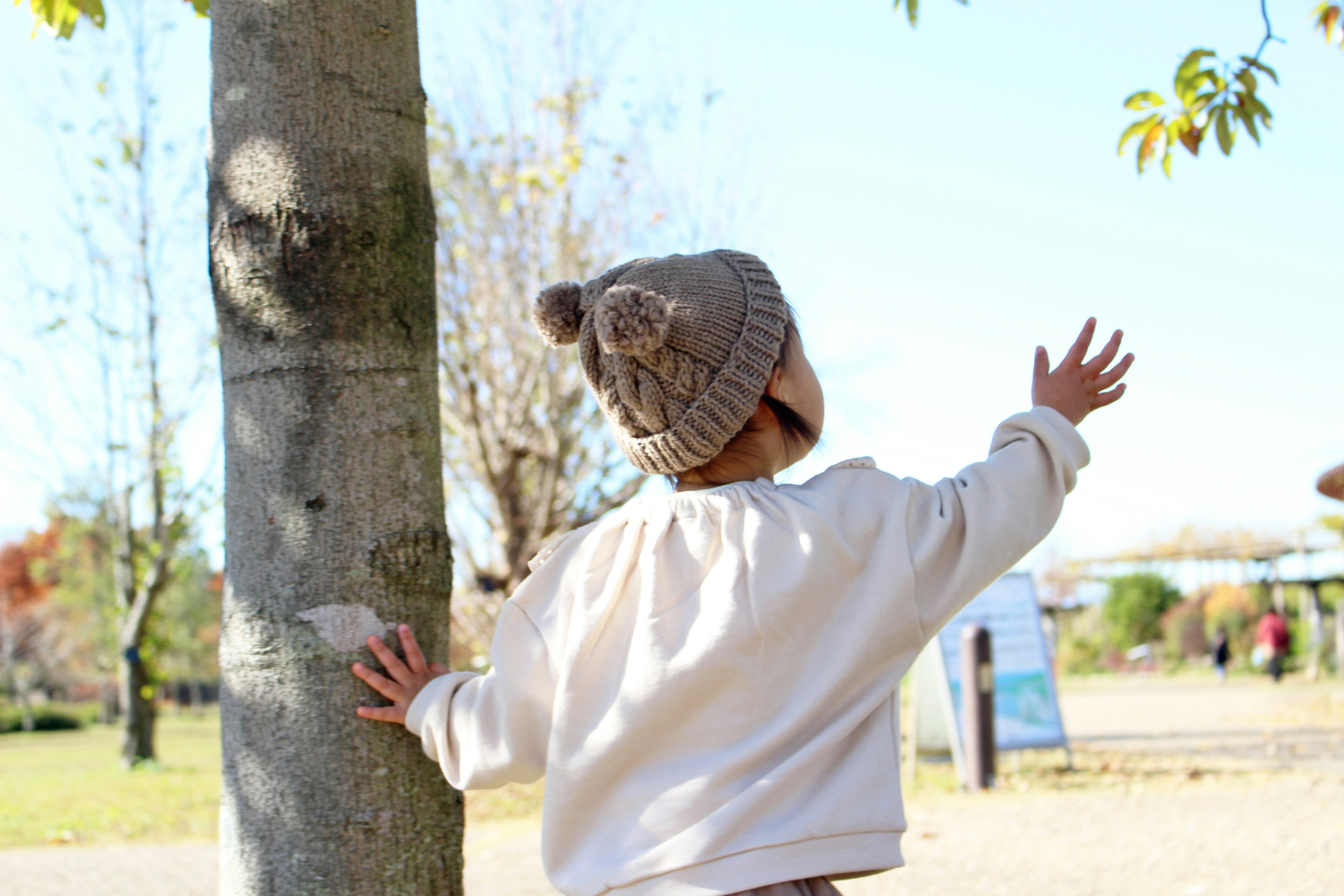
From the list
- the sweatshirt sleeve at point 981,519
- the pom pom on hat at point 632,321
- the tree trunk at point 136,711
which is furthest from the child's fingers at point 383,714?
the tree trunk at point 136,711

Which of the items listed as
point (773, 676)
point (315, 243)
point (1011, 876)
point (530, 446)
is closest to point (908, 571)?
point (773, 676)

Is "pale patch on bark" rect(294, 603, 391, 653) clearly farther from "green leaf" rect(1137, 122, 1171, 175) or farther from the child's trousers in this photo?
"green leaf" rect(1137, 122, 1171, 175)

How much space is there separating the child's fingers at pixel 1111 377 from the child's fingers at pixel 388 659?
1.31 meters

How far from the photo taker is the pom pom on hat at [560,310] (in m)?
1.91

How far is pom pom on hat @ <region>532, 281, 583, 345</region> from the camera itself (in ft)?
6.26

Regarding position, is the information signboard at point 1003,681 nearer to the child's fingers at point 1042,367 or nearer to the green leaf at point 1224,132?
the green leaf at point 1224,132

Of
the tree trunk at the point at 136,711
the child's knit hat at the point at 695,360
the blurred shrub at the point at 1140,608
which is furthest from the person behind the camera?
the blurred shrub at the point at 1140,608

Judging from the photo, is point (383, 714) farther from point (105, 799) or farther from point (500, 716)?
point (105, 799)

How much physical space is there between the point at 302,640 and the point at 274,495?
0.26m

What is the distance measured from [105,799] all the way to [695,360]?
9289mm

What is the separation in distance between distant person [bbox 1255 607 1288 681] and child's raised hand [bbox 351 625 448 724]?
2091 centimetres

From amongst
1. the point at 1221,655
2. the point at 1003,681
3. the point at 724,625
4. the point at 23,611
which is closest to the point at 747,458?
the point at 724,625

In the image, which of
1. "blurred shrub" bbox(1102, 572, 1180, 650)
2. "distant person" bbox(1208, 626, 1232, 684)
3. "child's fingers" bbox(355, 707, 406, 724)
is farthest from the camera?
"blurred shrub" bbox(1102, 572, 1180, 650)

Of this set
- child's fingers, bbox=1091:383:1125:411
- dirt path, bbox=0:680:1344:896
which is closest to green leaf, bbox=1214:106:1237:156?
child's fingers, bbox=1091:383:1125:411
